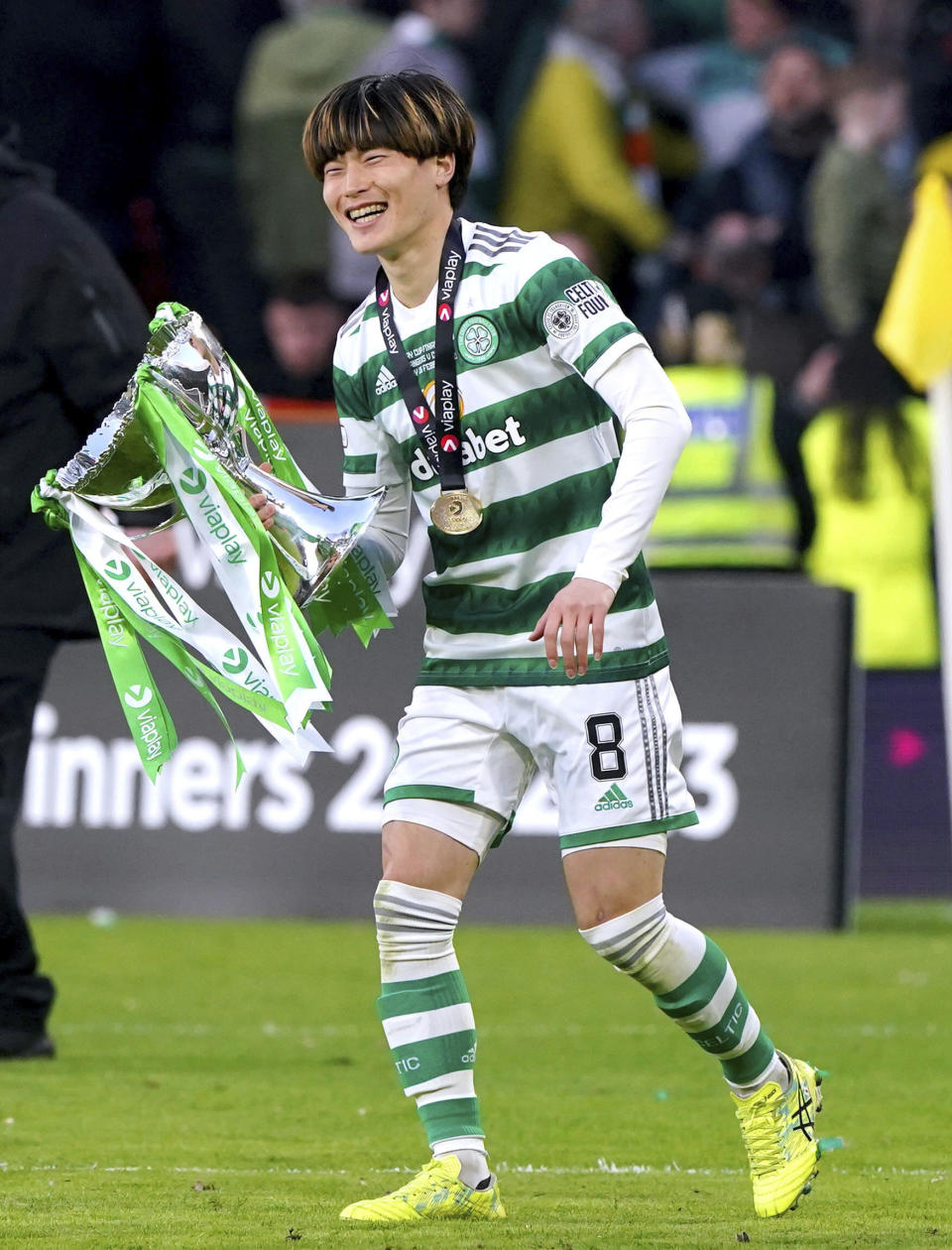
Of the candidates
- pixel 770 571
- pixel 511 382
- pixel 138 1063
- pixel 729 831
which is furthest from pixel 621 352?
pixel 770 571

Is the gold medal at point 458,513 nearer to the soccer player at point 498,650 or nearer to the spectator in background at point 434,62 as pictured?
the soccer player at point 498,650

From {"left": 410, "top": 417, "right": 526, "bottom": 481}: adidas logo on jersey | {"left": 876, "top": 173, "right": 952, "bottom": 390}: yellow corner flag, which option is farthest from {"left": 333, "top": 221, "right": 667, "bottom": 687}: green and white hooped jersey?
{"left": 876, "top": 173, "right": 952, "bottom": 390}: yellow corner flag

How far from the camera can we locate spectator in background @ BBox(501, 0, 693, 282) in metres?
12.3

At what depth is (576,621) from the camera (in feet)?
13.2

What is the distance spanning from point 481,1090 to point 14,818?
4.53 ft

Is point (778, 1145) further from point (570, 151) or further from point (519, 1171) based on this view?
point (570, 151)

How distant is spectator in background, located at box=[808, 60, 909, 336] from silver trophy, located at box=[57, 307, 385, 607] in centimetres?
787

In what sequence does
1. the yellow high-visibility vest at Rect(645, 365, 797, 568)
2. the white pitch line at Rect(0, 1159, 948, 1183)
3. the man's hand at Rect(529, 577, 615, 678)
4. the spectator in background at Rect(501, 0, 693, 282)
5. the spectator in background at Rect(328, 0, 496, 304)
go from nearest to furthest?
the man's hand at Rect(529, 577, 615, 678)
the white pitch line at Rect(0, 1159, 948, 1183)
the yellow high-visibility vest at Rect(645, 365, 797, 568)
the spectator in background at Rect(328, 0, 496, 304)
the spectator in background at Rect(501, 0, 693, 282)

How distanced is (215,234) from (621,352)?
859 cm

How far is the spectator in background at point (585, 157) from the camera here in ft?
40.4

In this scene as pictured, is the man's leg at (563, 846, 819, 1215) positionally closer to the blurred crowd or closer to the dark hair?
the dark hair

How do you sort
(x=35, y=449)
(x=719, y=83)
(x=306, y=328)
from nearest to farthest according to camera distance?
(x=35, y=449) → (x=306, y=328) → (x=719, y=83)

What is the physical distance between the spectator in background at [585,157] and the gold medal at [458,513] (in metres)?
8.12

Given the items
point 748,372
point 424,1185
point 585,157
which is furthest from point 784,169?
point 424,1185
